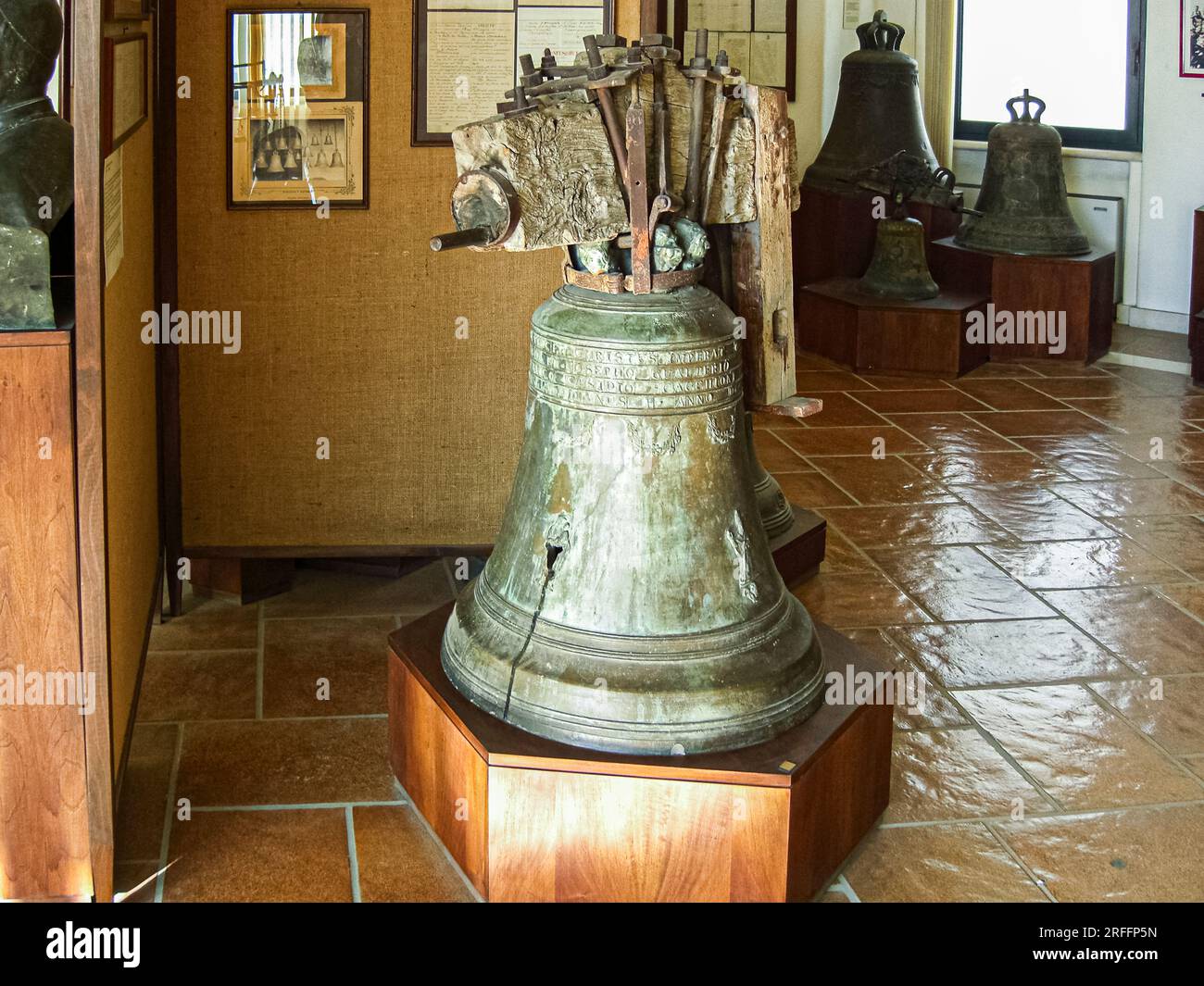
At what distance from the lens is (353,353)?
178 inches

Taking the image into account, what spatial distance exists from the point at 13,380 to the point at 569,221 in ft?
3.50

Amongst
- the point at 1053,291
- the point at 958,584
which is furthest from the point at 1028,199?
the point at 958,584

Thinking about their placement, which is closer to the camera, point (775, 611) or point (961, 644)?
point (775, 611)

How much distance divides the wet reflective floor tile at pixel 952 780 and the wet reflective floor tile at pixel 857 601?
0.77 meters

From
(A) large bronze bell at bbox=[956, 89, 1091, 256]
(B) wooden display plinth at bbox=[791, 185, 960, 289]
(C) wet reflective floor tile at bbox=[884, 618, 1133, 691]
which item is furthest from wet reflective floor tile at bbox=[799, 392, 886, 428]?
(C) wet reflective floor tile at bbox=[884, 618, 1133, 691]

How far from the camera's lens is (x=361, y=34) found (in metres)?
4.28

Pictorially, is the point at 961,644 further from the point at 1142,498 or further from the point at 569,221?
the point at 569,221

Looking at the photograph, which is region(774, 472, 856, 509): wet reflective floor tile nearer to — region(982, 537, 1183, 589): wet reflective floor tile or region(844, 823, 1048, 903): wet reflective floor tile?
region(982, 537, 1183, 589): wet reflective floor tile

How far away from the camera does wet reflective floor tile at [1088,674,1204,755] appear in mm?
3863

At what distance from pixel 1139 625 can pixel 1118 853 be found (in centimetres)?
142

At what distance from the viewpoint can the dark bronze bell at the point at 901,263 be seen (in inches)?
311

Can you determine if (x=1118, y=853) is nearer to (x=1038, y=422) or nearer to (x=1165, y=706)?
(x=1165, y=706)

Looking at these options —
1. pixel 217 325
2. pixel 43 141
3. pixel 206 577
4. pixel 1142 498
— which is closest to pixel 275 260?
pixel 217 325

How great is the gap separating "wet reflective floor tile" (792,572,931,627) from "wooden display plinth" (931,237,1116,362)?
3.56 metres
